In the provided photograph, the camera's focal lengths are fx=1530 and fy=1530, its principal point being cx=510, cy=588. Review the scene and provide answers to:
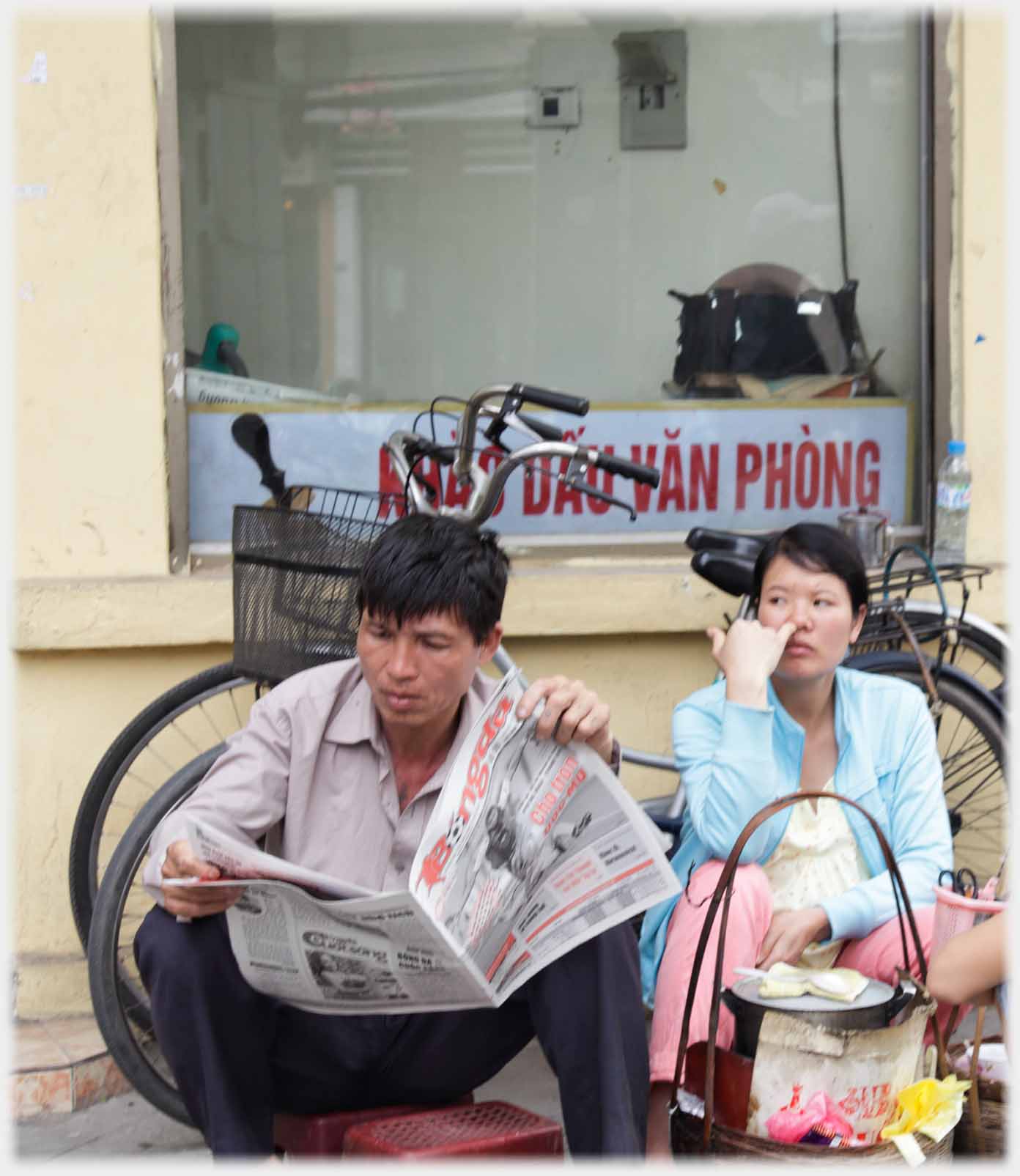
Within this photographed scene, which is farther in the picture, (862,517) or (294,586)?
(862,517)

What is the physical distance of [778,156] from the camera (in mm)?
4402

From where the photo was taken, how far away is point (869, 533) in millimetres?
3842

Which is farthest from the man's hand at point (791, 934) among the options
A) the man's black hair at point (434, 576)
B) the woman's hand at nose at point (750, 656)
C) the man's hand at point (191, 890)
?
the man's hand at point (191, 890)

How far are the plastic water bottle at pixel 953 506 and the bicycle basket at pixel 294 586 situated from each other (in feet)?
5.44

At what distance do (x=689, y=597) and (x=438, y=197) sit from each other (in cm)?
141

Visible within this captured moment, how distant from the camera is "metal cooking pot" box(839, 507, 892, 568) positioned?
384 cm

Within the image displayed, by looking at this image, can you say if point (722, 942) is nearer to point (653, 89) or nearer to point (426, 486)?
point (426, 486)

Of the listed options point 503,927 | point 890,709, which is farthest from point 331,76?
point 503,927

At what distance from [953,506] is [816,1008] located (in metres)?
1.91

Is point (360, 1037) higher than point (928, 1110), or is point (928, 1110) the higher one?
point (360, 1037)

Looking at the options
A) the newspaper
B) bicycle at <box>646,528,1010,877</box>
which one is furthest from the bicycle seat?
the newspaper

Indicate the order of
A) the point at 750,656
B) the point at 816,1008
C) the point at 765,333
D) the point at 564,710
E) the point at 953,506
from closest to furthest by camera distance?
1. the point at 564,710
2. the point at 816,1008
3. the point at 750,656
4. the point at 953,506
5. the point at 765,333

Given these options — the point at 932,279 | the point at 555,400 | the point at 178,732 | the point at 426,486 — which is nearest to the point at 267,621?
the point at 426,486

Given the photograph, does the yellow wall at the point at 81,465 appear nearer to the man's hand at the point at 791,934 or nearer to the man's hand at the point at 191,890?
the man's hand at the point at 191,890
